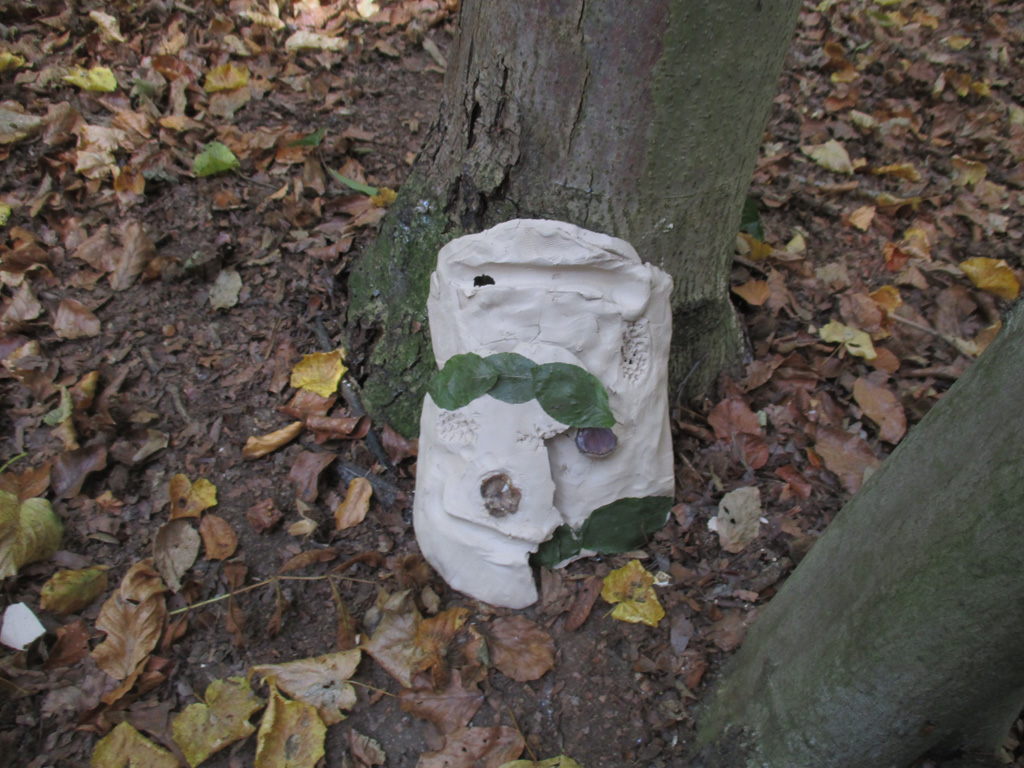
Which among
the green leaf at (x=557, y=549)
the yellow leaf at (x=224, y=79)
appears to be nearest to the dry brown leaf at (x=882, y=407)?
the green leaf at (x=557, y=549)

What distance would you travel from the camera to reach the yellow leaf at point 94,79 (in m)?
2.90

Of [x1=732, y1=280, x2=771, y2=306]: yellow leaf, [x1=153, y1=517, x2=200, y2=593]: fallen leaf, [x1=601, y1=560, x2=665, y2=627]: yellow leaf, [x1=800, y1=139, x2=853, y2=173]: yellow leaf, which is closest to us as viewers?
[x1=601, y1=560, x2=665, y2=627]: yellow leaf

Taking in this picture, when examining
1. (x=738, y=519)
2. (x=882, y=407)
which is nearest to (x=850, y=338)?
(x=882, y=407)

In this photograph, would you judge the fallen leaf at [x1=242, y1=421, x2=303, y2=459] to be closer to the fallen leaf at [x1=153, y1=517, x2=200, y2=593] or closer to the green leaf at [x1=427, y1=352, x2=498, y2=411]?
the fallen leaf at [x1=153, y1=517, x2=200, y2=593]

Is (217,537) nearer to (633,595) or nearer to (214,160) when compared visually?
(633,595)

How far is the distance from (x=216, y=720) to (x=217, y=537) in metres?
0.50

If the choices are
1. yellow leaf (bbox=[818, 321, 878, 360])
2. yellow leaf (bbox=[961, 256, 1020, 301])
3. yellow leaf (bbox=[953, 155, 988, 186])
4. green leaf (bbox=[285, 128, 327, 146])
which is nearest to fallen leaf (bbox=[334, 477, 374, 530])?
green leaf (bbox=[285, 128, 327, 146])

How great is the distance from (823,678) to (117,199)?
108 inches

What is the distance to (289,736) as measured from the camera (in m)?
1.63

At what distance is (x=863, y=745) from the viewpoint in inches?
50.0

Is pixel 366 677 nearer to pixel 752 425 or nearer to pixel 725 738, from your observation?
pixel 725 738

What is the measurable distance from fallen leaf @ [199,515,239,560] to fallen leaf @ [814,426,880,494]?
170 centimetres

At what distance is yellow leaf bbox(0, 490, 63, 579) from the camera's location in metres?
1.86

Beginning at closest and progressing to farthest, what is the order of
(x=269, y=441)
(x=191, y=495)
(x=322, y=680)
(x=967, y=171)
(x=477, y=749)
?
(x=477, y=749) < (x=322, y=680) < (x=191, y=495) < (x=269, y=441) < (x=967, y=171)
